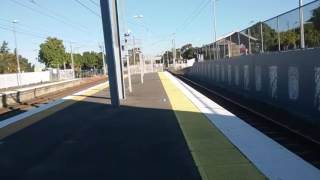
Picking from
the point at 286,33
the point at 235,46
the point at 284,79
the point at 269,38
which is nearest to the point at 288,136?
the point at 284,79

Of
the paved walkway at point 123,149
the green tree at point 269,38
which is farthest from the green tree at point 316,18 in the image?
the paved walkway at point 123,149

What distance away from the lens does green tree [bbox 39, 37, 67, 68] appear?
108312 millimetres

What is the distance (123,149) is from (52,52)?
328 ft

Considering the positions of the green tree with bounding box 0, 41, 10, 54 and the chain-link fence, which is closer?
the chain-link fence

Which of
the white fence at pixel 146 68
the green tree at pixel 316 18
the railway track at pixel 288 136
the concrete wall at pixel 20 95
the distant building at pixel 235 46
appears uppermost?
the green tree at pixel 316 18

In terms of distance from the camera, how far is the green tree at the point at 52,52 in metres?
108

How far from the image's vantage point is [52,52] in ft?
358

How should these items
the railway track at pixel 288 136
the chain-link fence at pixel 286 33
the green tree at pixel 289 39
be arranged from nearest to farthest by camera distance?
1. the railway track at pixel 288 136
2. the chain-link fence at pixel 286 33
3. the green tree at pixel 289 39

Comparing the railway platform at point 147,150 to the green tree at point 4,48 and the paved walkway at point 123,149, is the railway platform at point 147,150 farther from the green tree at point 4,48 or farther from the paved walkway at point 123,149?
the green tree at point 4,48

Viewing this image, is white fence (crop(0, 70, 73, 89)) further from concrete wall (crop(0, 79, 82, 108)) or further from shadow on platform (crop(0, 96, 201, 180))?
shadow on platform (crop(0, 96, 201, 180))

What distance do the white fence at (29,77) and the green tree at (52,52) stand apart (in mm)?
6670

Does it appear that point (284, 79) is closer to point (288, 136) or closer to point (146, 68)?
point (288, 136)

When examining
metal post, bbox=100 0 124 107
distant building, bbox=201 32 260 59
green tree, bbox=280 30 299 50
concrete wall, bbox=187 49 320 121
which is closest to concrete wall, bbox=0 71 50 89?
distant building, bbox=201 32 260 59

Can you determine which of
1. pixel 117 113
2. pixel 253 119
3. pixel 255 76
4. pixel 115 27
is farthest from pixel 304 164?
pixel 115 27
